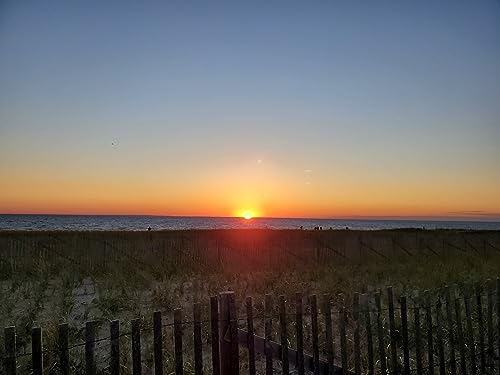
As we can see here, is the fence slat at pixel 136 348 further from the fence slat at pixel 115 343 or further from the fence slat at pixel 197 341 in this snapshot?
the fence slat at pixel 197 341

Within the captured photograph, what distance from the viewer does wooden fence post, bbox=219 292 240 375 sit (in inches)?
166

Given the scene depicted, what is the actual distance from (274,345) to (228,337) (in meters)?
0.73

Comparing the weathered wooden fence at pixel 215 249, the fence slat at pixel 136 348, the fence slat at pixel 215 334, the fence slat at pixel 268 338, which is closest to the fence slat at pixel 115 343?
the fence slat at pixel 136 348

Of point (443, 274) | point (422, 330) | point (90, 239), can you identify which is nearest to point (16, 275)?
point (90, 239)

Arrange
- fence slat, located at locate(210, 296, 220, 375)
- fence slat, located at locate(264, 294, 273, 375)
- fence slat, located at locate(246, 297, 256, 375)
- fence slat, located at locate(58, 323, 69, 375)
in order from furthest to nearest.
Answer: fence slat, located at locate(264, 294, 273, 375)
fence slat, located at locate(246, 297, 256, 375)
fence slat, located at locate(210, 296, 220, 375)
fence slat, located at locate(58, 323, 69, 375)

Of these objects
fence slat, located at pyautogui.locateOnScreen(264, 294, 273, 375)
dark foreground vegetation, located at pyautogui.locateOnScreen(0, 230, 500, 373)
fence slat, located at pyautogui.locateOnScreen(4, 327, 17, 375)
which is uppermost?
fence slat, located at pyautogui.locateOnScreen(4, 327, 17, 375)

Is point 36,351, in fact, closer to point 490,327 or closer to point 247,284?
point 490,327

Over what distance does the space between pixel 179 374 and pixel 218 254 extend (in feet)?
48.1

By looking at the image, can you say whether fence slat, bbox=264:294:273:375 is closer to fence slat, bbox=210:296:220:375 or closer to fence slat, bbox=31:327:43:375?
fence slat, bbox=210:296:220:375

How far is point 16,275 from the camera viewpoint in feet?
46.1

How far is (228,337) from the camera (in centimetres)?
425

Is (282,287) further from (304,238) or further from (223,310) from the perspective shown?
(304,238)

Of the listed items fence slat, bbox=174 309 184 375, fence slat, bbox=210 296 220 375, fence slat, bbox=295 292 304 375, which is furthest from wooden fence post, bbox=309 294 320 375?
fence slat, bbox=174 309 184 375

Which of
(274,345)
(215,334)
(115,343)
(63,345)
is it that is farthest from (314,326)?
(63,345)
